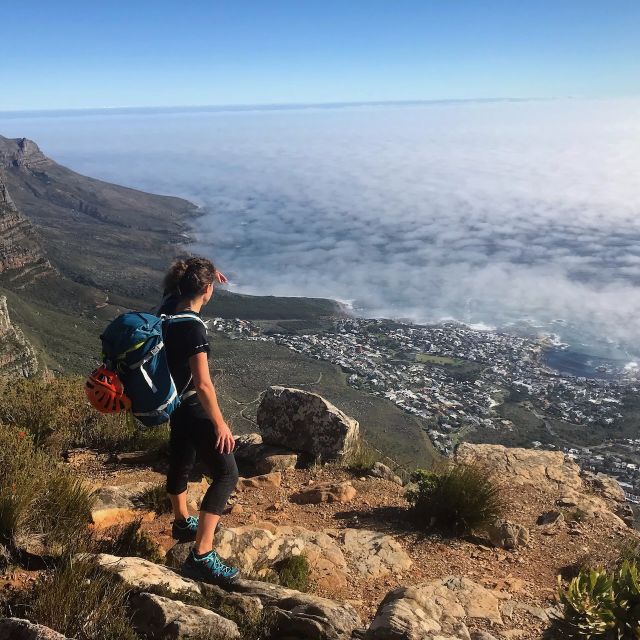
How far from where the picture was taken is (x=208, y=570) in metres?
3.58

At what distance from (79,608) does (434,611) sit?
2.46m

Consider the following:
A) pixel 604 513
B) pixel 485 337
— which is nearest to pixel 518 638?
pixel 604 513

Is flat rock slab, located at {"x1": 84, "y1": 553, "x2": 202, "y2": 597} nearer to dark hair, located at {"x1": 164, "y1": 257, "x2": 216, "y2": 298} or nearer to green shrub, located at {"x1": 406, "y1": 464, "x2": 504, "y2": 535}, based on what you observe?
dark hair, located at {"x1": 164, "y1": 257, "x2": 216, "y2": 298}

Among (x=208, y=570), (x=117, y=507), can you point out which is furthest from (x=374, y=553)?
(x=117, y=507)

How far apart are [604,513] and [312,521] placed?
413cm

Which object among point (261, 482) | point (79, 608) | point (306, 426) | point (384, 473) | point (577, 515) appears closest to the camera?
point (79, 608)

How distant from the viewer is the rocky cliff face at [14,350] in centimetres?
3611

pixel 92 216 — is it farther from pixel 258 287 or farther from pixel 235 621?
pixel 235 621

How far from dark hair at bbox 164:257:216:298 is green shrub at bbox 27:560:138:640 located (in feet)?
6.26

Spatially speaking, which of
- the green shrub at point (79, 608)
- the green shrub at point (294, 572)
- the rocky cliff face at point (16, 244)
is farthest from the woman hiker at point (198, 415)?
the rocky cliff face at point (16, 244)

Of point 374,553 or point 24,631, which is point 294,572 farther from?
point 24,631

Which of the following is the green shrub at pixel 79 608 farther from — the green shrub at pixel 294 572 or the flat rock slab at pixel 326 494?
the flat rock slab at pixel 326 494

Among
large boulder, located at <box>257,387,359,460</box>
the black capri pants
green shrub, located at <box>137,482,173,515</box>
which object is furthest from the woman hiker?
large boulder, located at <box>257,387,359,460</box>

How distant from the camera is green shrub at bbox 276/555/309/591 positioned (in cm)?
416
